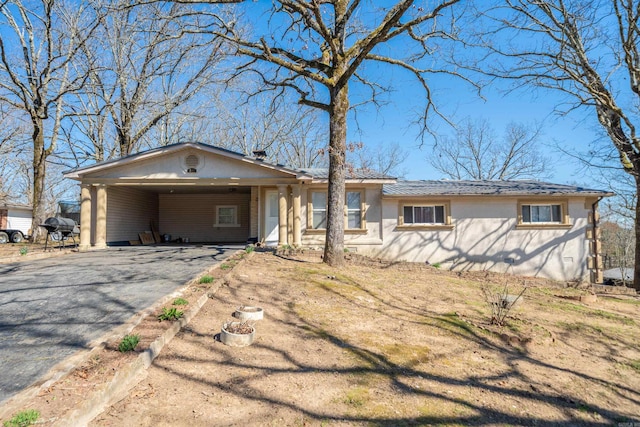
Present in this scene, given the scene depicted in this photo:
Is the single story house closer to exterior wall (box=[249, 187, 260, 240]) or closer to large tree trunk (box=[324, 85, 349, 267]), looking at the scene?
exterior wall (box=[249, 187, 260, 240])

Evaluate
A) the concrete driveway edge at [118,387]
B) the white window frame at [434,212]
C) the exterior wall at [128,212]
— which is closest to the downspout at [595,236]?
the white window frame at [434,212]

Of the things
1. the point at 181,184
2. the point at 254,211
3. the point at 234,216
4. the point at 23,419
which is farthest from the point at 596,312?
the point at 234,216

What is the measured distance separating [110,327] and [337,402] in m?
2.70

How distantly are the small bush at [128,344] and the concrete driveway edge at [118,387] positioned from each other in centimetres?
13

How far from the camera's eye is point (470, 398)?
319 cm

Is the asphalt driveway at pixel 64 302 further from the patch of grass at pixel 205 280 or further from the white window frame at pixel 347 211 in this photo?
the white window frame at pixel 347 211

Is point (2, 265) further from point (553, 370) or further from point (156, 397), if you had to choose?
point (553, 370)

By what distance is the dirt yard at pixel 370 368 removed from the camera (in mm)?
2742

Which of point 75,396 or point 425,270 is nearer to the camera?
point 75,396

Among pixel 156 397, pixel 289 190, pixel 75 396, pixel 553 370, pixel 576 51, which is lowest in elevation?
pixel 553 370

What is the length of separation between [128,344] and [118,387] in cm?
52

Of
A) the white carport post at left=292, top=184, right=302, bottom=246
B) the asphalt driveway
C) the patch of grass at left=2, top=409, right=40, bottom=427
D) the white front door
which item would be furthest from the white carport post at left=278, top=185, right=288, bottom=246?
the patch of grass at left=2, top=409, right=40, bottom=427

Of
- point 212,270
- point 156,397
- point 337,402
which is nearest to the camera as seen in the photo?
point 156,397

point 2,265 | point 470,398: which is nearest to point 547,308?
point 470,398
